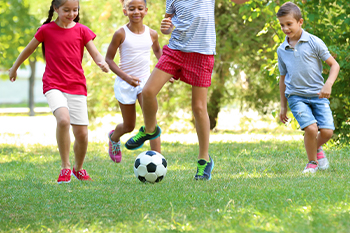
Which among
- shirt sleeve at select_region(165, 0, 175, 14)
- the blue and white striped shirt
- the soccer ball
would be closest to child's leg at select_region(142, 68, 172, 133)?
the blue and white striped shirt

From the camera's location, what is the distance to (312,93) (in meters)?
4.84

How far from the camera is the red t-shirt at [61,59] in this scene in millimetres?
4680

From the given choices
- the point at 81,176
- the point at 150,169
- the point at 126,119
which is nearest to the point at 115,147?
the point at 126,119

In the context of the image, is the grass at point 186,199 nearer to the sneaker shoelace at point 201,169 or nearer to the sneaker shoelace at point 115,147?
the sneaker shoelace at point 201,169

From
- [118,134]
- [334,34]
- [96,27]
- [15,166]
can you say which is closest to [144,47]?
[118,134]

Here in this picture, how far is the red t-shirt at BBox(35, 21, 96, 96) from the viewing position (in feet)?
15.4

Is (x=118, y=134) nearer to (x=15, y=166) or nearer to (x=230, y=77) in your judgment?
(x=15, y=166)

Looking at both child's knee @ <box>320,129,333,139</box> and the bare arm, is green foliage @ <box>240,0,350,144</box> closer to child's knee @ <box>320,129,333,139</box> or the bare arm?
child's knee @ <box>320,129,333,139</box>

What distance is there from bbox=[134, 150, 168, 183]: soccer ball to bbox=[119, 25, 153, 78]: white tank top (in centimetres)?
140

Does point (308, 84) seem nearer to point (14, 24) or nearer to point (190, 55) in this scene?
point (190, 55)

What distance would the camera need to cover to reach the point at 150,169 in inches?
176

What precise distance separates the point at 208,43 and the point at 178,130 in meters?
8.35

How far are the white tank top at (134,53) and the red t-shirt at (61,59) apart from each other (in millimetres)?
891

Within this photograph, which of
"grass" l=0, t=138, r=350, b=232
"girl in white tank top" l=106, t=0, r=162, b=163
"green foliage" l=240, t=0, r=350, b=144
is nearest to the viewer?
"grass" l=0, t=138, r=350, b=232
